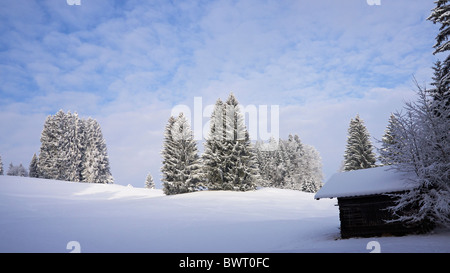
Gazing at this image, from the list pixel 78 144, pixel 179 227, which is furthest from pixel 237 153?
pixel 78 144

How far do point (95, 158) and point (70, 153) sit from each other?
474 centimetres

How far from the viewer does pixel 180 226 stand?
19.7 metres

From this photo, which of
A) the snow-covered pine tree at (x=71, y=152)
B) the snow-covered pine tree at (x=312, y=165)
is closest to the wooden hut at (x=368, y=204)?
the snow-covered pine tree at (x=312, y=165)

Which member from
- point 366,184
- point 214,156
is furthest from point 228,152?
point 366,184

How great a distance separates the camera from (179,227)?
19438mm

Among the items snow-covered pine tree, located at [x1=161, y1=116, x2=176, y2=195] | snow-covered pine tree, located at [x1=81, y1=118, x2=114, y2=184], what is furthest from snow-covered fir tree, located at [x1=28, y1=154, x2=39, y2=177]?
snow-covered pine tree, located at [x1=161, y1=116, x2=176, y2=195]

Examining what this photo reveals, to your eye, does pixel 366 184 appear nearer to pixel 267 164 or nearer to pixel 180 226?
pixel 180 226

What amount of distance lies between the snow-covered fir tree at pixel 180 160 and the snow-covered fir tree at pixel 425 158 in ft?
86.1

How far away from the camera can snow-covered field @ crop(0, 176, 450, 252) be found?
46.1 feet

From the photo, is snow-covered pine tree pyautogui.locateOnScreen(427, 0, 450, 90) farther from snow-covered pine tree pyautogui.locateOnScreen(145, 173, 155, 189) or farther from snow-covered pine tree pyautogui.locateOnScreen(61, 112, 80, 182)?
snow-covered pine tree pyautogui.locateOnScreen(145, 173, 155, 189)

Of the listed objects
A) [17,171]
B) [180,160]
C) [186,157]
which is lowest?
[17,171]

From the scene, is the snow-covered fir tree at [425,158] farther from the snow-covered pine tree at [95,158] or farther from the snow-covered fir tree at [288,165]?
the snow-covered pine tree at [95,158]
